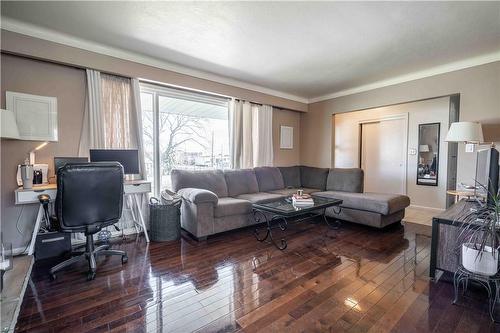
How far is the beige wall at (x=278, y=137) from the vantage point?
17.5 feet

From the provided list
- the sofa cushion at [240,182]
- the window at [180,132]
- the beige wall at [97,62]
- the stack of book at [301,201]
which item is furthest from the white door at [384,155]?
the window at [180,132]

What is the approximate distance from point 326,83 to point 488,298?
3670mm

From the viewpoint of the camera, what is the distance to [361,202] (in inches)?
142

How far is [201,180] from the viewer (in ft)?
12.4

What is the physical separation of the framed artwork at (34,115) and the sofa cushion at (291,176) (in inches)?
145

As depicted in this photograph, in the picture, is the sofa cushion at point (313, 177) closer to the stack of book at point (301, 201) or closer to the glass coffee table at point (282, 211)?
the glass coffee table at point (282, 211)

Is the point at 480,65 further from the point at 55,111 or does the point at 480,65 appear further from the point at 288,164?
the point at 55,111

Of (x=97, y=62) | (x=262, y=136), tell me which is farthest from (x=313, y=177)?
(x=97, y=62)

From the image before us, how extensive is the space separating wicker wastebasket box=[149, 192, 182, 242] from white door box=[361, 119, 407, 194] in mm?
4662

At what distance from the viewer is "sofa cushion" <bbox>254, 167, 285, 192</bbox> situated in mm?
4570

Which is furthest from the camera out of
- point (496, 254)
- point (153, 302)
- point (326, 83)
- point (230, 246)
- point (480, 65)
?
point (326, 83)

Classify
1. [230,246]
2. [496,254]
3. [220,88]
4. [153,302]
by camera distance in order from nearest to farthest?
[496,254] < [153,302] < [230,246] < [220,88]

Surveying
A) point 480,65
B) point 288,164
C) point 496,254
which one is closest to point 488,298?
point 496,254

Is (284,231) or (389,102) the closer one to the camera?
(284,231)
